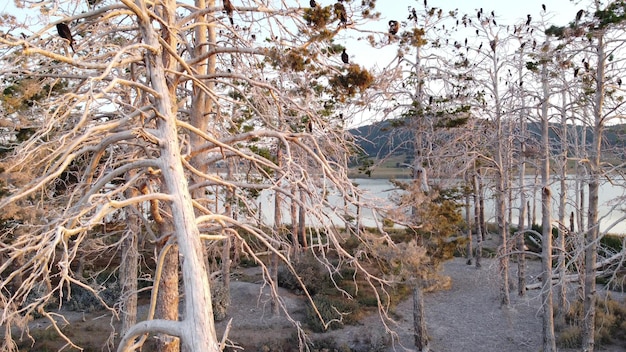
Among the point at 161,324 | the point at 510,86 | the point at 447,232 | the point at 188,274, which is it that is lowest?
the point at 447,232

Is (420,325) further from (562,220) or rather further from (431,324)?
(562,220)

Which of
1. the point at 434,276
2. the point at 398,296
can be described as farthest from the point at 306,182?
the point at 398,296

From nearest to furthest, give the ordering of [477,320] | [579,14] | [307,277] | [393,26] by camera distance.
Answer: [393,26], [579,14], [477,320], [307,277]

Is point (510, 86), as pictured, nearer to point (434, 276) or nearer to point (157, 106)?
point (434, 276)

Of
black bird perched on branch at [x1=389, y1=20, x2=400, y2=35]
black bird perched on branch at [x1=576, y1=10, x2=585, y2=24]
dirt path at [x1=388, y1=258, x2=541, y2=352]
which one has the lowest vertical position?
dirt path at [x1=388, y1=258, x2=541, y2=352]

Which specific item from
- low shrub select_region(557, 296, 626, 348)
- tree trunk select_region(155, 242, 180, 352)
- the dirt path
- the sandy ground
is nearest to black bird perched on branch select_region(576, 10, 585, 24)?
the sandy ground

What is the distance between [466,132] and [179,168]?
11.7m

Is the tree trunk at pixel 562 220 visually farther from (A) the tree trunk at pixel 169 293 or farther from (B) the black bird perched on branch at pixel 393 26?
(A) the tree trunk at pixel 169 293

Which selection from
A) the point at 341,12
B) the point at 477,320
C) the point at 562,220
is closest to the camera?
the point at 341,12

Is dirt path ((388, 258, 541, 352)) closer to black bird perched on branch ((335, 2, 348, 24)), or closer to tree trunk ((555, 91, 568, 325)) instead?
tree trunk ((555, 91, 568, 325))

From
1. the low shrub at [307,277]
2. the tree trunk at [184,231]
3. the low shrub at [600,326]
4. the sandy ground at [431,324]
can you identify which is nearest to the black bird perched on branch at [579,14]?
the sandy ground at [431,324]

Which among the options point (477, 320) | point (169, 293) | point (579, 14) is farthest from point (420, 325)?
point (169, 293)

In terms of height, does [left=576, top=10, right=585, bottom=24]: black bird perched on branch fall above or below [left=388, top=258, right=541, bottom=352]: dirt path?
above

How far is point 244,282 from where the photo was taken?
18750 mm
